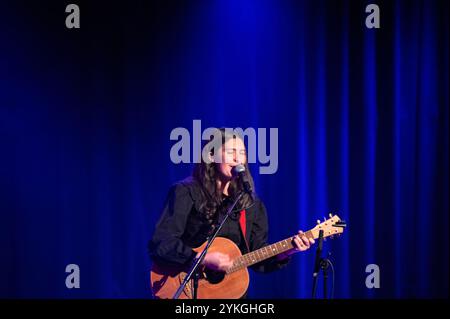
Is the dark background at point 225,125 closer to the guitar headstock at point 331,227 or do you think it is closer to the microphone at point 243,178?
the guitar headstock at point 331,227

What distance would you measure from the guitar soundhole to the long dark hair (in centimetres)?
30

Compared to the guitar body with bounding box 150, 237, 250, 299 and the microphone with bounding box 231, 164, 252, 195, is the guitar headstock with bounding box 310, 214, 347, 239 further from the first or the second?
the microphone with bounding box 231, 164, 252, 195

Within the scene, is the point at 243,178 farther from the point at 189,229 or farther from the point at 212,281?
the point at 212,281

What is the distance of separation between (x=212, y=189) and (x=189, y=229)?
11.2 inches

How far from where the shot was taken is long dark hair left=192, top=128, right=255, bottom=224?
3271 mm

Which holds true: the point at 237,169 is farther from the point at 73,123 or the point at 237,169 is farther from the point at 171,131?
the point at 73,123

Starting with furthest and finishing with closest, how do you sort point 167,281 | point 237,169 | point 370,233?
point 370,233
point 167,281
point 237,169

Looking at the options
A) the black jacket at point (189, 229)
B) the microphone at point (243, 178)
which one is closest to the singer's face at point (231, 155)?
the black jacket at point (189, 229)

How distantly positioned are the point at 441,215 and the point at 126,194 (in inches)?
102

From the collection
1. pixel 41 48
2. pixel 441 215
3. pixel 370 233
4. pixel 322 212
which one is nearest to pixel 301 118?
pixel 322 212

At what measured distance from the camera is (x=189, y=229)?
3.30 metres

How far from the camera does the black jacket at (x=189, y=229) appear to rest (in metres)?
3.13
